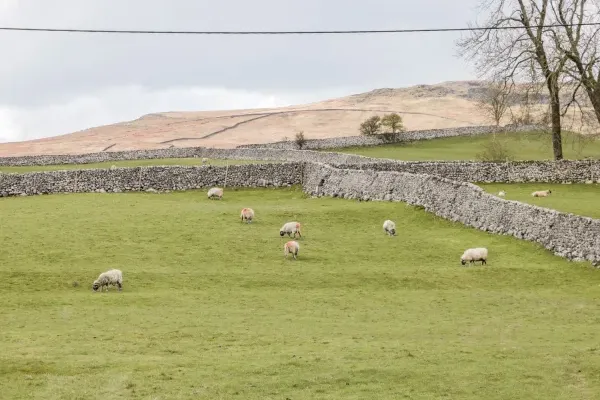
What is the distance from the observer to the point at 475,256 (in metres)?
32.2

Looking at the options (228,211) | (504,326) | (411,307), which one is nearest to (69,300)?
(411,307)

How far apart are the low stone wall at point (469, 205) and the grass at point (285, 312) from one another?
64 centimetres

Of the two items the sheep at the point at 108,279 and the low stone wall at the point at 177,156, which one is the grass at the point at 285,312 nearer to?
the sheep at the point at 108,279

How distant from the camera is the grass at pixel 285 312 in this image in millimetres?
18688

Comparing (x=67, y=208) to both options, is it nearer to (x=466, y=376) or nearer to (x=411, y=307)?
(x=411, y=307)

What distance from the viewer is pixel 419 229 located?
3991 cm

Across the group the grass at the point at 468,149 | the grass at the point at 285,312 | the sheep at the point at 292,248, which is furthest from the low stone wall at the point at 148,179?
the sheep at the point at 292,248

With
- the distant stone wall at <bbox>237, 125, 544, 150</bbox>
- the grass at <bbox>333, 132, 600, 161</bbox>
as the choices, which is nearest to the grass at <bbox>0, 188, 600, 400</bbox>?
the grass at <bbox>333, 132, 600, 161</bbox>

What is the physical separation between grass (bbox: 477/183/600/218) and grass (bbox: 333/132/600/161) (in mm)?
22920

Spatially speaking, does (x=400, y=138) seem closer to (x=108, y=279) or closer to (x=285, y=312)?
(x=108, y=279)

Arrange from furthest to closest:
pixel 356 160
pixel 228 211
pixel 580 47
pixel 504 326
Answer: pixel 356 160, pixel 580 47, pixel 228 211, pixel 504 326

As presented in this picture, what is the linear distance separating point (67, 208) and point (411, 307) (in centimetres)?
2465

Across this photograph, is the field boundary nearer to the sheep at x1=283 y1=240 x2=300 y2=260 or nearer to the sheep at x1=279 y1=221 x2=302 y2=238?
the sheep at x1=279 y1=221 x2=302 y2=238

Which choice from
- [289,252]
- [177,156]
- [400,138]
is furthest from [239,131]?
[289,252]
